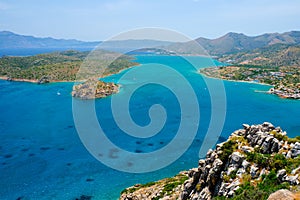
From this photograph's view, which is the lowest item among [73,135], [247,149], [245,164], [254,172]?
[73,135]

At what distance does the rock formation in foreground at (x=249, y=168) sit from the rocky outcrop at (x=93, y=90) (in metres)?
71.8

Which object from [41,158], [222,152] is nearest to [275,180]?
[222,152]

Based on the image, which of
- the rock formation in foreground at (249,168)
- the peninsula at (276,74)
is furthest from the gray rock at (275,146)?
the peninsula at (276,74)

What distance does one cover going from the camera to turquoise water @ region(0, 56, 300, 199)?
37.1 meters

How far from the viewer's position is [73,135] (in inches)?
2248

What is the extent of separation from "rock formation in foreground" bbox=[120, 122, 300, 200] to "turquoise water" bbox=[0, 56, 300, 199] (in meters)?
16.8

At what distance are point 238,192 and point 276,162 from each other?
302cm

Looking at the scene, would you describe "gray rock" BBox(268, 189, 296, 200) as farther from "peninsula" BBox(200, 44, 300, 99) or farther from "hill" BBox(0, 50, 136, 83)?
"hill" BBox(0, 50, 136, 83)

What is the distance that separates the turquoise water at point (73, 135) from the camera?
37062 millimetres

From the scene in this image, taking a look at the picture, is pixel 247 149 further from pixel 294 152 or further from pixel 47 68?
pixel 47 68

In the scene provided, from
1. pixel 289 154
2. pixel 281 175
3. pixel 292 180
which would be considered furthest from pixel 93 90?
pixel 292 180

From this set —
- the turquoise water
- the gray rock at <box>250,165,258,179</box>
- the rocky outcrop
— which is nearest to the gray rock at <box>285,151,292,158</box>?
the gray rock at <box>250,165,258,179</box>

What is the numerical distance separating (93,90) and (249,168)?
7860 centimetres

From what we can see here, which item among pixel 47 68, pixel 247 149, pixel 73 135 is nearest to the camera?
pixel 247 149
